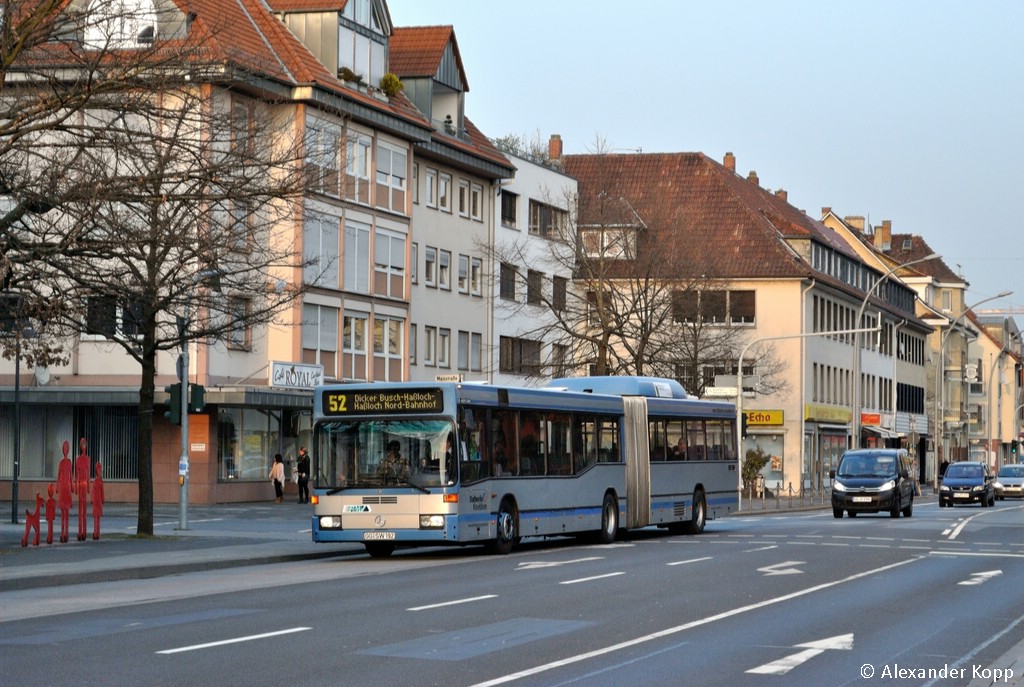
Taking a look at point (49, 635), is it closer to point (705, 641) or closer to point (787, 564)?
point (705, 641)

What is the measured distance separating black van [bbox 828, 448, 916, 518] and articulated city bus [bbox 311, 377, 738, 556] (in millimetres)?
13412

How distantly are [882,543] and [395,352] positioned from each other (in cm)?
2837

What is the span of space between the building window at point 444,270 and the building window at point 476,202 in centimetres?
266

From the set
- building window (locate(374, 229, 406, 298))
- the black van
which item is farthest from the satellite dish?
the black van

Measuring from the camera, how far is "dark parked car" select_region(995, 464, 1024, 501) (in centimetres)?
7656

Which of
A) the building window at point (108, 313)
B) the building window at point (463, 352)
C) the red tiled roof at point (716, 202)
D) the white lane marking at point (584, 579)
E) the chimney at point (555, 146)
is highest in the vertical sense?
the chimney at point (555, 146)

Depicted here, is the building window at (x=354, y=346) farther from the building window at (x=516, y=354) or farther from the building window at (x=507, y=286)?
the building window at (x=507, y=286)

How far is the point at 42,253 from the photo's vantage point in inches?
892

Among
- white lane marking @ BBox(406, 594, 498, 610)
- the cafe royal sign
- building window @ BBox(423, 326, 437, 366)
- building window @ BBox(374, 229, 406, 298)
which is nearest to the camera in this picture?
white lane marking @ BBox(406, 594, 498, 610)

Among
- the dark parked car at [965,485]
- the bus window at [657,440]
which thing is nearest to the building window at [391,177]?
the dark parked car at [965,485]

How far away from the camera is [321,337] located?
52.3 m

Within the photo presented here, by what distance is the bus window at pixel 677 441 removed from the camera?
3584 centimetres

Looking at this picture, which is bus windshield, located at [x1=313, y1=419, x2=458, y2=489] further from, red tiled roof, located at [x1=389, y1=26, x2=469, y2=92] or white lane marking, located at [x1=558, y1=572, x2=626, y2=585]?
red tiled roof, located at [x1=389, y1=26, x2=469, y2=92]

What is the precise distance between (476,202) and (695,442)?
30098 mm
